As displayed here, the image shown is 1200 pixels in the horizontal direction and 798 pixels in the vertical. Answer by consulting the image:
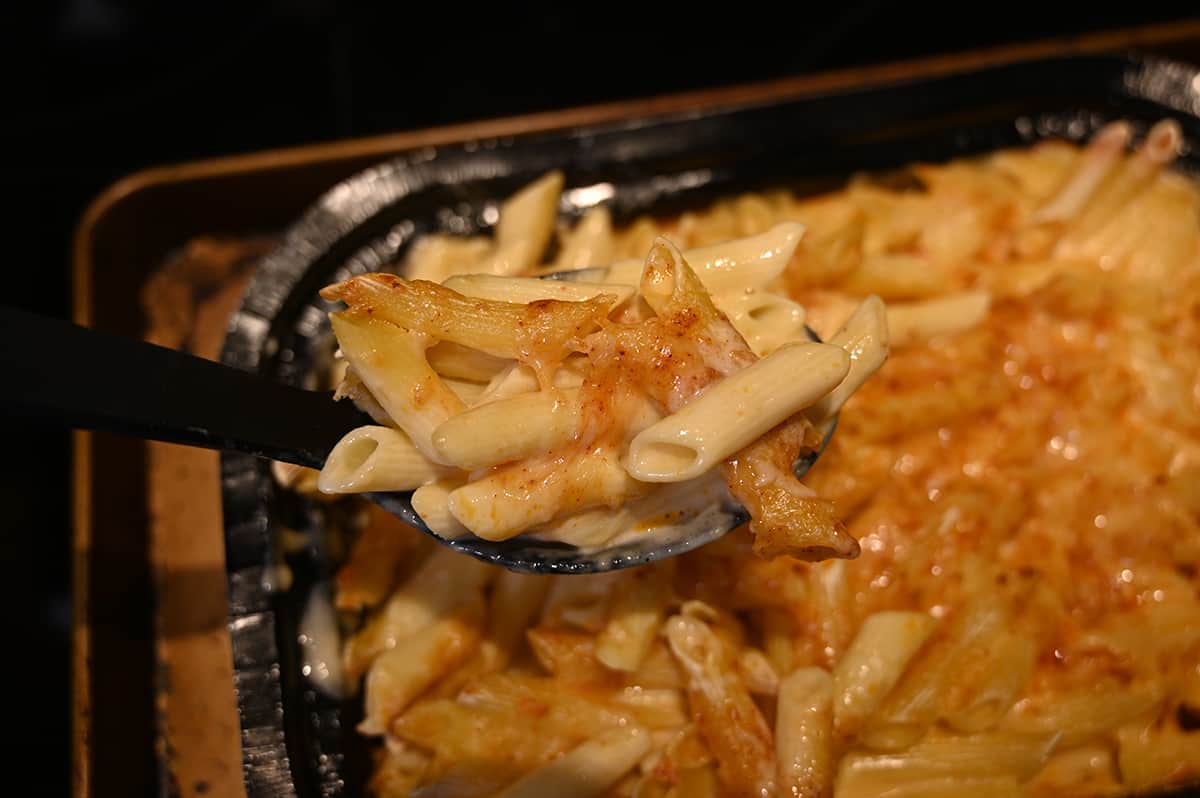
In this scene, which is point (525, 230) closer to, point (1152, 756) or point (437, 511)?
point (437, 511)

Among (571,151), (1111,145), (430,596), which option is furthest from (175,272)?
(1111,145)

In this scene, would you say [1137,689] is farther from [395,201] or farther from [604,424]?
[395,201]

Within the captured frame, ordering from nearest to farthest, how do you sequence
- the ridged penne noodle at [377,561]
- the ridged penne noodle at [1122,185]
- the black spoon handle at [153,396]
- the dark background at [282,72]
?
1. the black spoon handle at [153,396]
2. the ridged penne noodle at [377,561]
3. the ridged penne noodle at [1122,185]
4. the dark background at [282,72]

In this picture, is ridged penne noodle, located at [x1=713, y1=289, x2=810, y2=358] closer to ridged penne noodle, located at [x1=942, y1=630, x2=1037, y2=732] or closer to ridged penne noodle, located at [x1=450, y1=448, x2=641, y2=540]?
ridged penne noodle, located at [x1=450, y1=448, x2=641, y2=540]

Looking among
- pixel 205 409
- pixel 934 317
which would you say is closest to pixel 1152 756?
pixel 934 317

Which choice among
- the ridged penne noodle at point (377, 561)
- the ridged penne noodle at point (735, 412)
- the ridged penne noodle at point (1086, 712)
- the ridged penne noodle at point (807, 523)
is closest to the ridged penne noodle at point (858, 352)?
the ridged penne noodle at point (807, 523)

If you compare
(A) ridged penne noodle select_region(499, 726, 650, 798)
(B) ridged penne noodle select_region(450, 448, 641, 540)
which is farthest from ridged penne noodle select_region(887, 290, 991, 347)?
(A) ridged penne noodle select_region(499, 726, 650, 798)

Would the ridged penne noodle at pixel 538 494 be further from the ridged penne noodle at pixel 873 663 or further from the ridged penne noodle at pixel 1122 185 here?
the ridged penne noodle at pixel 1122 185
